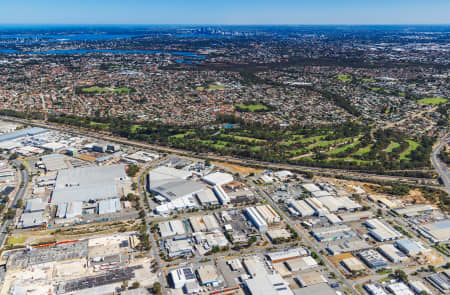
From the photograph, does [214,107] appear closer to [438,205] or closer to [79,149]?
[79,149]

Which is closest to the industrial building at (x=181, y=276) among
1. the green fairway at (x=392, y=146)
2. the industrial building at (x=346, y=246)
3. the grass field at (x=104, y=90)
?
the industrial building at (x=346, y=246)

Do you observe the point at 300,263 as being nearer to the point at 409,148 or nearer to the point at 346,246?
the point at 346,246

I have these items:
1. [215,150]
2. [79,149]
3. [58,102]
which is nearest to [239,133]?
[215,150]

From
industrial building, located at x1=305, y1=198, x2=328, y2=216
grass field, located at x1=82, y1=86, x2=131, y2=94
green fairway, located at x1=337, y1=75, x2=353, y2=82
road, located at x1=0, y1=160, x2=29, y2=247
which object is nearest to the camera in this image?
road, located at x1=0, y1=160, x2=29, y2=247

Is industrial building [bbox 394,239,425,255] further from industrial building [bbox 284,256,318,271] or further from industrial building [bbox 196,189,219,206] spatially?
industrial building [bbox 196,189,219,206]

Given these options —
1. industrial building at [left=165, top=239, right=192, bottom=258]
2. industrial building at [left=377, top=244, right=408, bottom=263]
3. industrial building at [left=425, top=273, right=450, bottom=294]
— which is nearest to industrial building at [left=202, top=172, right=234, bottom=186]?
industrial building at [left=165, top=239, right=192, bottom=258]

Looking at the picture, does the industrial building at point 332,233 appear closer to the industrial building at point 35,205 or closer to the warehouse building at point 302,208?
the warehouse building at point 302,208
